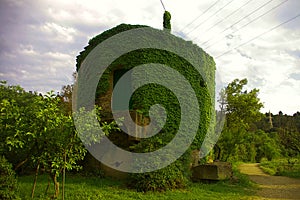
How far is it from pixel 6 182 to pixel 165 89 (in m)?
7.81

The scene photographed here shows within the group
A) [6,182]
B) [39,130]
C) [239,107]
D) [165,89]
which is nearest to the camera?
[6,182]

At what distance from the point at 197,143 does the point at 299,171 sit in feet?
27.4

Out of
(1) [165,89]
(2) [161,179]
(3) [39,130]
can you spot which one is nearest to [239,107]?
(1) [165,89]

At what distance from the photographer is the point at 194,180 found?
11602 millimetres

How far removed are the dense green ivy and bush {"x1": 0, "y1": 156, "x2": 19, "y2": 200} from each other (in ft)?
15.7

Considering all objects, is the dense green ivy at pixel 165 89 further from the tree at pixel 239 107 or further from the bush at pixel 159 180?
the tree at pixel 239 107

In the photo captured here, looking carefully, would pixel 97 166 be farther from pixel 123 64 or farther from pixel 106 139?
pixel 123 64

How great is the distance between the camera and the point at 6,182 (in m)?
5.66

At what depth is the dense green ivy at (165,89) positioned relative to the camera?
10495 millimetres

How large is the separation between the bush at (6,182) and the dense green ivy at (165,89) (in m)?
4.78

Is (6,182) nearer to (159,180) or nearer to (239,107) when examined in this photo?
(159,180)

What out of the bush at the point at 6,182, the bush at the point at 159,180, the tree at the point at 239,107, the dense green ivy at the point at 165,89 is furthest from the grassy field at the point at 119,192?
the tree at the point at 239,107

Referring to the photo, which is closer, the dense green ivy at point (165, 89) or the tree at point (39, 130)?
the tree at point (39, 130)

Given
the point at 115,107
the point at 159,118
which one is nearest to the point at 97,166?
the point at 115,107
